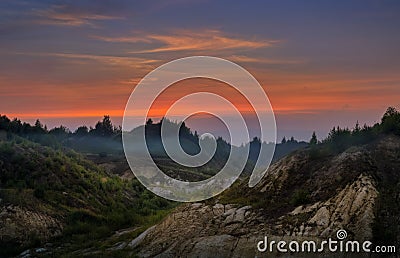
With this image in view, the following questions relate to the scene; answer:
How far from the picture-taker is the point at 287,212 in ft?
78.9

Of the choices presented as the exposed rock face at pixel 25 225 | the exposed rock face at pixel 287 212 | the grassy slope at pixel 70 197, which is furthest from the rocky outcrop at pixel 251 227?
the exposed rock face at pixel 25 225

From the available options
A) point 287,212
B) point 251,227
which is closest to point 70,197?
point 251,227

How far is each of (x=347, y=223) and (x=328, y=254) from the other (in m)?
1.89

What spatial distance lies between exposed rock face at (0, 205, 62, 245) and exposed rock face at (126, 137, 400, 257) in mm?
9814

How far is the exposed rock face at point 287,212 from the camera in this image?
73.0ft

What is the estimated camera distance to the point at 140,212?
148 ft

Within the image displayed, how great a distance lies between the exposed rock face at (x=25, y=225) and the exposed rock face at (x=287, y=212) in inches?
386

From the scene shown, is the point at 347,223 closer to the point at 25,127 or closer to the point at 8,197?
the point at 8,197

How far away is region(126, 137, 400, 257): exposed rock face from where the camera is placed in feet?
73.0

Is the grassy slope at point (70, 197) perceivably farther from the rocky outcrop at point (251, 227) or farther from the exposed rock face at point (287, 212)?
the exposed rock face at point (287, 212)

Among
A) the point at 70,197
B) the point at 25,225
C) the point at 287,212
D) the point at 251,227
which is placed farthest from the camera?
the point at 70,197

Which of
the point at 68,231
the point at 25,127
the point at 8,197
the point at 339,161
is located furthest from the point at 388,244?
the point at 25,127

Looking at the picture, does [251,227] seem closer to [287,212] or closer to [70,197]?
[287,212]

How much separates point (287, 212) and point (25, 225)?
1936 centimetres
